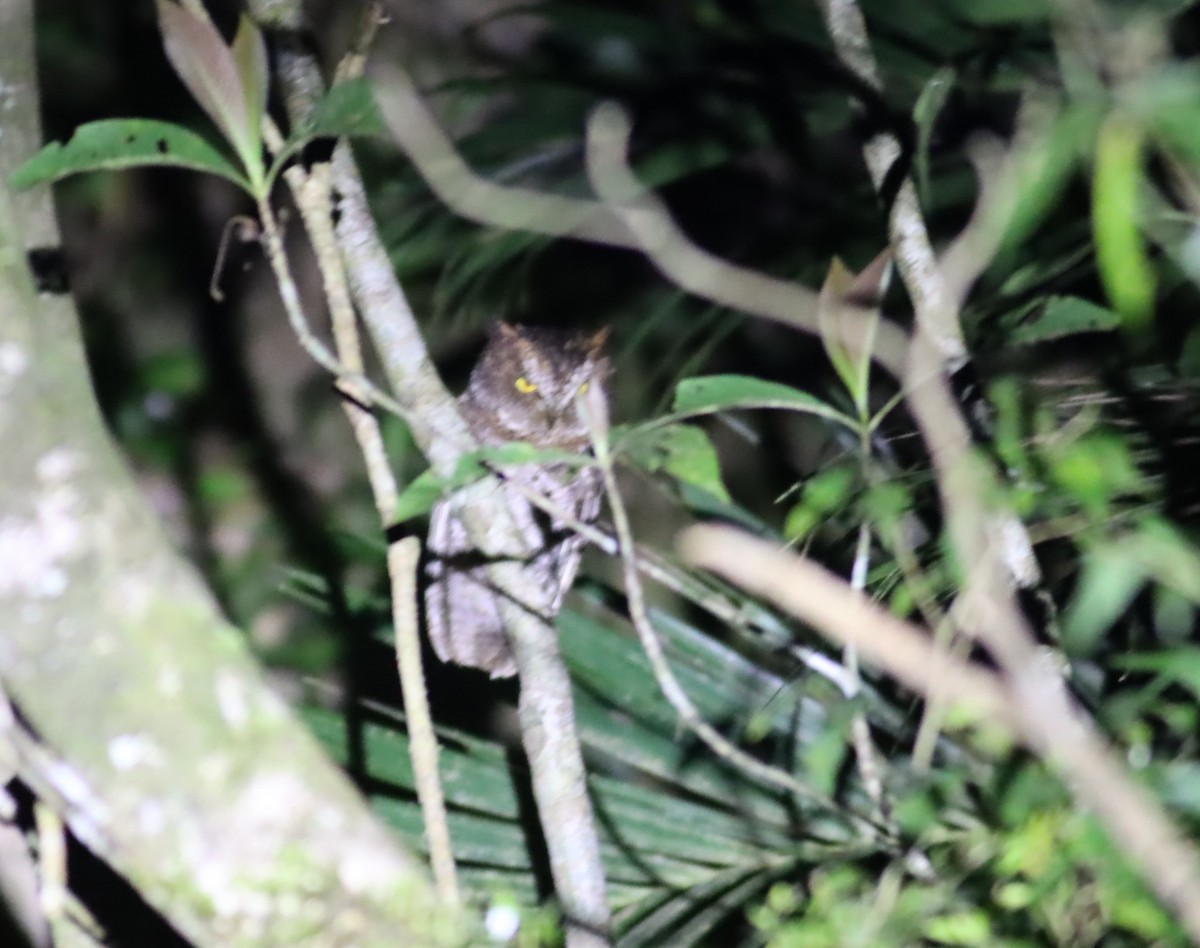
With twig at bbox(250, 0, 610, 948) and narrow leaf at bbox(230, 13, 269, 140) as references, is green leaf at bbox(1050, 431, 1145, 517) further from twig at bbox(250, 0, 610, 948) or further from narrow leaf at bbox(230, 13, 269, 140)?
narrow leaf at bbox(230, 13, 269, 140)

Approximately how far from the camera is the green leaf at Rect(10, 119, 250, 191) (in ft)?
2.10

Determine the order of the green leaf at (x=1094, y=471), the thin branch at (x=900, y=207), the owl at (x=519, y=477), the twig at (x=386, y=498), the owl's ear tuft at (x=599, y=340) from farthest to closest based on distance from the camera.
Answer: the owl's ear tuft at (x=599, y=340) → the owl at (x=519, y=477) → the thin branch at (x=900, y=207) → the twig at (x=386, y=498) → the green leaf at (x=1094, y=471)

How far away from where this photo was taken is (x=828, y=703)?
3.05 ft

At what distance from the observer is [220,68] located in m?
0.64

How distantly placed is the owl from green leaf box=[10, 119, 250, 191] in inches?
17.3

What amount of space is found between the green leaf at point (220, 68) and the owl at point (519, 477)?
439 millimetres

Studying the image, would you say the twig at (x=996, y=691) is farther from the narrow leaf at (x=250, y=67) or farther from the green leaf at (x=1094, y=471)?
the narrow leaf at (x=250, y=67)

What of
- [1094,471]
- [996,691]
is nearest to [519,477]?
[1094,471]

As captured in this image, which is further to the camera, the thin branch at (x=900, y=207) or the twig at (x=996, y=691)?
the thin branch at (x=900, y=207)

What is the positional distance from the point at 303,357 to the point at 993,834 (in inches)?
69.0

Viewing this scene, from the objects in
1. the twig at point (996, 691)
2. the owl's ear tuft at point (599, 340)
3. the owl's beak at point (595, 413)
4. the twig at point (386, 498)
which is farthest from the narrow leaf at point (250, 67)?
the owl's ear tuft at point (599, 340)

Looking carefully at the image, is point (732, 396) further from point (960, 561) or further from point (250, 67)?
point (250, 67)

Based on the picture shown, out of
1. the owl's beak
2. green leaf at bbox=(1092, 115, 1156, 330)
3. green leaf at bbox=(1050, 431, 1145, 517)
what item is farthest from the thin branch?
green leaf at bbox=(1092, 115, 1156, 330)

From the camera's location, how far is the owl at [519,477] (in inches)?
48.6
